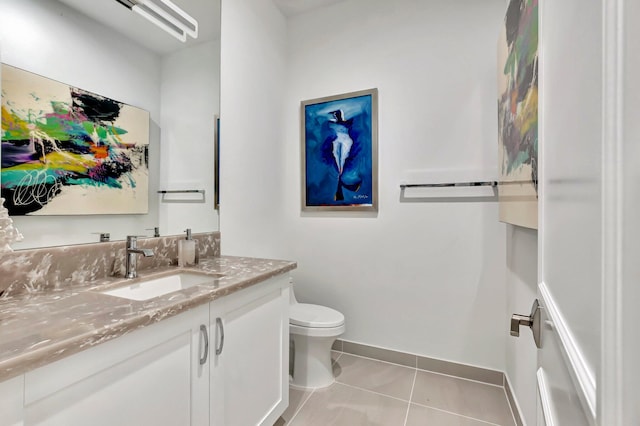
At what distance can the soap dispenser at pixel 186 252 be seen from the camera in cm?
143

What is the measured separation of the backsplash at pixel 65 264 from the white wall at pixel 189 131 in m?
0.21

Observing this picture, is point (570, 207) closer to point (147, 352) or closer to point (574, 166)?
point (574, 166)

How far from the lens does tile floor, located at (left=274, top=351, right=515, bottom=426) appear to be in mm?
1573

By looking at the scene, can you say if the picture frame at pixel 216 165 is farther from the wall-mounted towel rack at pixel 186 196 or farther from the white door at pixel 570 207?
the white door at pixel 570 207

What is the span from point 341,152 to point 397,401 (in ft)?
5.60

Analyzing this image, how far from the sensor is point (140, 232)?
1358 mm

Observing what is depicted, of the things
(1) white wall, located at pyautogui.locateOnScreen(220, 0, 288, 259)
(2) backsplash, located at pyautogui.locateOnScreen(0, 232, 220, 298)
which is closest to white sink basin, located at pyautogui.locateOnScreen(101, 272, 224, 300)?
(2) backsplash, located at pyautogui.locateOnScreen(0, 232, 220, 298)

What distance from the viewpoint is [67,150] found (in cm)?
109

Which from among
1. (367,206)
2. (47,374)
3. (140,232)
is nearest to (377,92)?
(367,206)

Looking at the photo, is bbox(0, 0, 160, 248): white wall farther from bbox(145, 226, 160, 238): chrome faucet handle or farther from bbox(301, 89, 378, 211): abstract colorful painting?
bbox(301, 89, 378, 211): abstract colorful painting

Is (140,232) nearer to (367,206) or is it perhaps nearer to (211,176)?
(211,176)

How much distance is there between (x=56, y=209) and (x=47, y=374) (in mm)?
730

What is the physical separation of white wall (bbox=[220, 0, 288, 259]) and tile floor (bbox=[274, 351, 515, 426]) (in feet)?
3.30

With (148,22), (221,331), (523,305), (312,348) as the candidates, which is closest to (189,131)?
(148,22)
